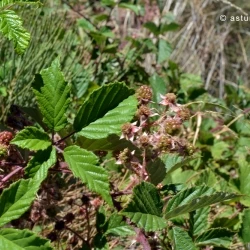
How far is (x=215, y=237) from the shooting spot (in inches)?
42.4

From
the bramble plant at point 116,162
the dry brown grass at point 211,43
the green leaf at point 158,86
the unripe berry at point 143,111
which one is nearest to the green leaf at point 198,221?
the bramble plant at point 116,162

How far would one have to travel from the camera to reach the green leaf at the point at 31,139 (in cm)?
94

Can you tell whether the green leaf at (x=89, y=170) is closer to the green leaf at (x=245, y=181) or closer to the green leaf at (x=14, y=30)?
the green leaf at (x=14, y=30)

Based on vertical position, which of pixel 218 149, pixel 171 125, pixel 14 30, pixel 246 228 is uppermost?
pixel 14 30

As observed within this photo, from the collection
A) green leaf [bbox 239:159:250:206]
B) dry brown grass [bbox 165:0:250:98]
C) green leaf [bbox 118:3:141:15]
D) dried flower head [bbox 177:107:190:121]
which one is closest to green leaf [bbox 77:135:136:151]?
dried flower head [bbox 177:107:190:121]

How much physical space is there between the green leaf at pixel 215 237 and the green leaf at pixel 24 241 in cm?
34

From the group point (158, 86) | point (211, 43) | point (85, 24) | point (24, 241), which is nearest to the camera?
point (24, 241)

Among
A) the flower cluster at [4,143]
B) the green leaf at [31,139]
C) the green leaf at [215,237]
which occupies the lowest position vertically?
the green leaf at [215,237]

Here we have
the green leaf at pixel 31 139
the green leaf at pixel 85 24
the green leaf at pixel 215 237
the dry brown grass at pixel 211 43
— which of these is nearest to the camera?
the green leaf at pixel 31 139

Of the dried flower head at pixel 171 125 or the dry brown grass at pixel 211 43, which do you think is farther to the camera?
the dry brown grass at pixel 211 43

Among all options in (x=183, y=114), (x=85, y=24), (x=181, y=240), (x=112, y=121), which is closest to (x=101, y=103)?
(x=112, y=121)

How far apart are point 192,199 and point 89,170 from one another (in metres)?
0.17

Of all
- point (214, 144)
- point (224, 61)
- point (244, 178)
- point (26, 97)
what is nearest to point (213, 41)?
point (224, 61)

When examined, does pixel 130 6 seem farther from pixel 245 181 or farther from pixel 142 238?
pixel 142 238
